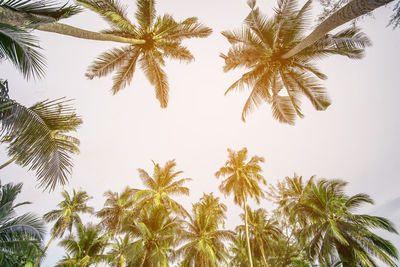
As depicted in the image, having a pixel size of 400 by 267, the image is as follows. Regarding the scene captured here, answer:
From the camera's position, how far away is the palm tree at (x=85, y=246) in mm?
13685

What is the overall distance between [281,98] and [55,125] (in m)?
9.94

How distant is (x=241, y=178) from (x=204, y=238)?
6305 millimetres

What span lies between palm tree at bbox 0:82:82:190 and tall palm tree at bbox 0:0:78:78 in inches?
22.5

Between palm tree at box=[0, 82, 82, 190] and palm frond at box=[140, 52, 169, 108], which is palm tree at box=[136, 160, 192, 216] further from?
palm tree at box=[0, 82, 82, 190]

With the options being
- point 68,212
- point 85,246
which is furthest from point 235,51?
point 68,212

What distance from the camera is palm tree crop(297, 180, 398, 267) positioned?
35.9ft

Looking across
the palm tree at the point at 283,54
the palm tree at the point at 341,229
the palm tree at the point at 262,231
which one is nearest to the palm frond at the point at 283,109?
the palm tree at the point at 283,54

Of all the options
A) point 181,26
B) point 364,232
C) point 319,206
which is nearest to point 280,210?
point 319,206

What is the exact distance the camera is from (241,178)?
686 inches

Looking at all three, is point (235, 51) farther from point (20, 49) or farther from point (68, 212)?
point (68, 212)

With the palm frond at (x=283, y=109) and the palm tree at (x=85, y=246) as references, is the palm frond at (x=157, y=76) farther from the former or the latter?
the palm tree at (x=85, y=246)

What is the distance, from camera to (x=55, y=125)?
313cm

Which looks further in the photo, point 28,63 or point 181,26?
point 181,26

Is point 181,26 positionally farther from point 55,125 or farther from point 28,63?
point 55,125
